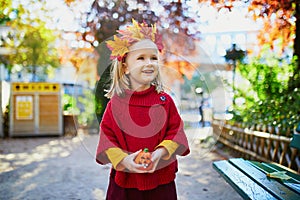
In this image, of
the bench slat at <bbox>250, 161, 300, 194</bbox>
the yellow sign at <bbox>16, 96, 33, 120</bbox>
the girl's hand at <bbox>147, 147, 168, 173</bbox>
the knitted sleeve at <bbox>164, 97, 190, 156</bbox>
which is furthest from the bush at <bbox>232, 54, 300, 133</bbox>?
the yellow sign at <bbox>16, 96, 33, 120</bbox>

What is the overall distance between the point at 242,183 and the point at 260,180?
0.11 meters

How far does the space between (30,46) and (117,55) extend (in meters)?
11.5

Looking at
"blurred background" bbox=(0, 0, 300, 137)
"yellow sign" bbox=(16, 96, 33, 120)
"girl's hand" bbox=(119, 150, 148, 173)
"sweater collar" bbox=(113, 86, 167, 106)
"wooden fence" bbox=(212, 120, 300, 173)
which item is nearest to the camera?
"girl's hand" bbox=(119, 150, 148, 173)

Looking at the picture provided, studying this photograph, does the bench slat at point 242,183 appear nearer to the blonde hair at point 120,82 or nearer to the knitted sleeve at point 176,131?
the knitted sleeve at point 176,131

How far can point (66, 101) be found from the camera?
358 inches

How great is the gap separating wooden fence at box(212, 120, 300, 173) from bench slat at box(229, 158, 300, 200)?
338 millimetres

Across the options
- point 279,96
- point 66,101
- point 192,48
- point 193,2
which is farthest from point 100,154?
point 66,101

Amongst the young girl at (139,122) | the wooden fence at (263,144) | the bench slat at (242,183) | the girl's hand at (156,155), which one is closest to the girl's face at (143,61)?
the young girl at (139,122)

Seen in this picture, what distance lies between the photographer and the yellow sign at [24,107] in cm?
740

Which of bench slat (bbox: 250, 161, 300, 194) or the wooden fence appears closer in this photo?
bench slat (bbox: 250, 161, 300, 194)

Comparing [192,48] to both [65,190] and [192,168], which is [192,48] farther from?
[192,168]

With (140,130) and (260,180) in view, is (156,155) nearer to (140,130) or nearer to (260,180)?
(140,130)

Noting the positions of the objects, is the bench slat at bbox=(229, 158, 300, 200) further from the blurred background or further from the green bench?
the blurred background

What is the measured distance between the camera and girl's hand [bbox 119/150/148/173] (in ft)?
4.03
